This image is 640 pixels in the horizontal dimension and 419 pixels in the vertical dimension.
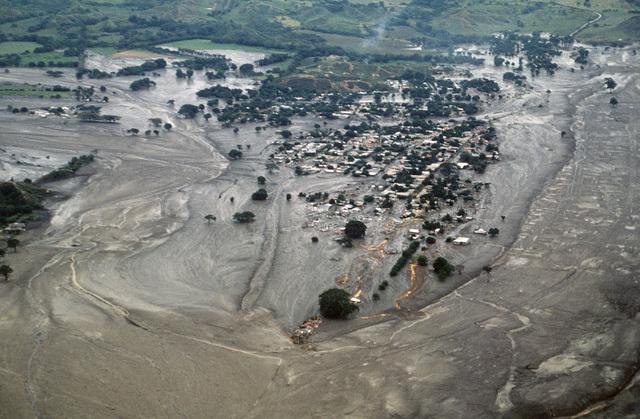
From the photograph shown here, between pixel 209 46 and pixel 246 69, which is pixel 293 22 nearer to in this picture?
pixel 209 46

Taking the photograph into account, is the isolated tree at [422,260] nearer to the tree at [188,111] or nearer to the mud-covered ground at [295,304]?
the mud-covered ground at [295,304]

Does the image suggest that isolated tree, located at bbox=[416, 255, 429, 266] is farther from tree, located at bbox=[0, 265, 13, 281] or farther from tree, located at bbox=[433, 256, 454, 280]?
tree, located at bbox=[0, 265, 13, 281]

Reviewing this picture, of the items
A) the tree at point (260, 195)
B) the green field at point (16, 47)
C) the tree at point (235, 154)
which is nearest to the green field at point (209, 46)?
the green field at point (16, 47)

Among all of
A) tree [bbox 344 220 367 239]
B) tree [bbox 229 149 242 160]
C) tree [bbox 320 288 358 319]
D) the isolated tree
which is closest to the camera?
tree [bbox 320 288 358 319]

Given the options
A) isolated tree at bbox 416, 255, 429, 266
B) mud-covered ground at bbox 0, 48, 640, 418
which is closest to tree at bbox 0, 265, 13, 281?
mud-covered ground at bbox 0, 48, 640, 418

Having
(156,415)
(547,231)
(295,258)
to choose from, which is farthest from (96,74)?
(156,415)

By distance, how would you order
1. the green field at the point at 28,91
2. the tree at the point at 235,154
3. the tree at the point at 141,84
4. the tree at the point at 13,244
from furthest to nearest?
the tree at the point at 141,84 < the green field at the point at 28,91 < the tree at the point at 235,154 < the tree at the point at 13,244
